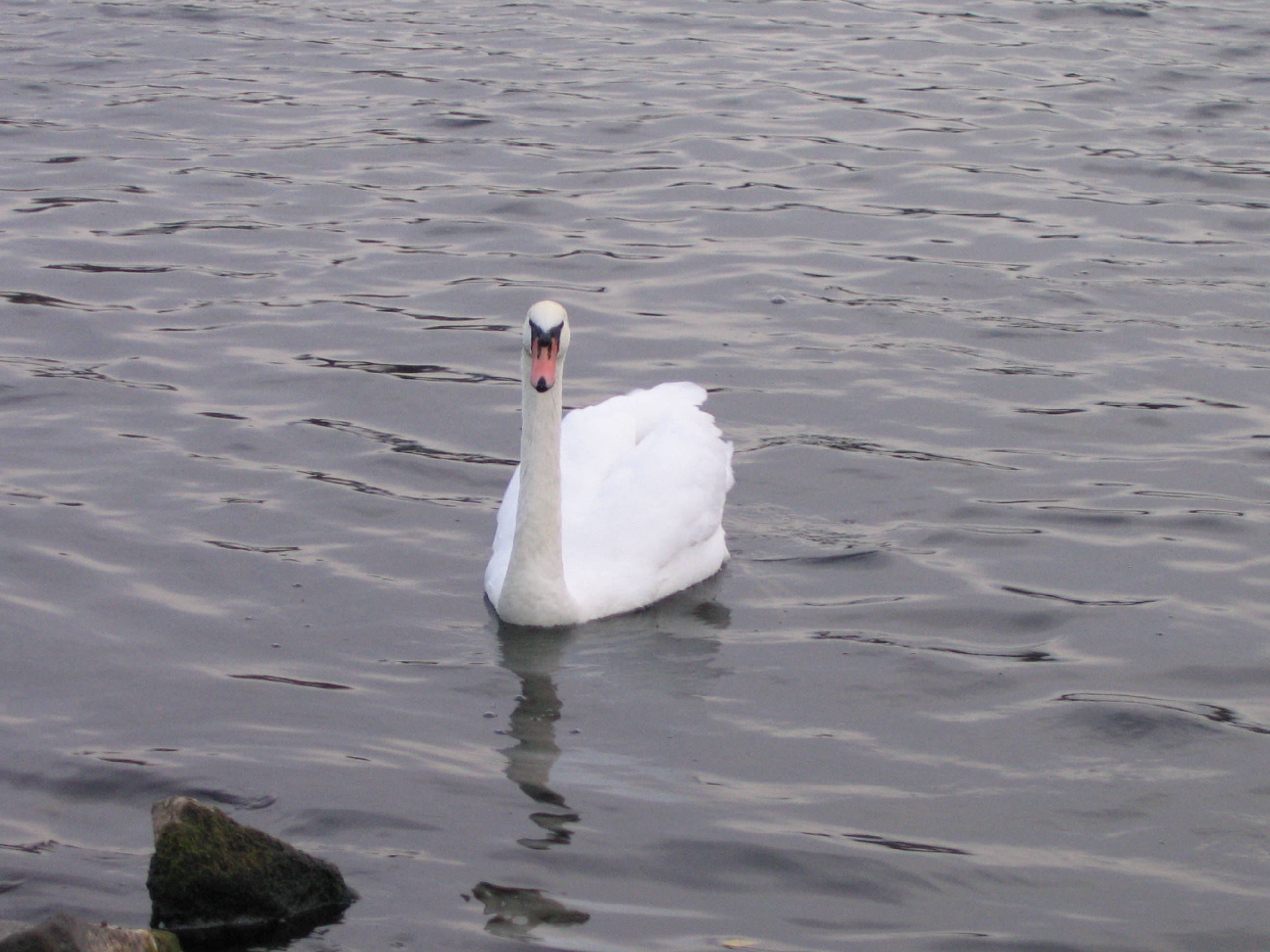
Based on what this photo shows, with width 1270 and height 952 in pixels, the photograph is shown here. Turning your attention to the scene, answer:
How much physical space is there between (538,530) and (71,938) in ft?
11.1

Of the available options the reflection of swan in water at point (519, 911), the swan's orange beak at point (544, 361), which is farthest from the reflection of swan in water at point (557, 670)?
the swan's orange beak at point (544, 361)

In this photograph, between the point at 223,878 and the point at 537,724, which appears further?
the point at 537,724

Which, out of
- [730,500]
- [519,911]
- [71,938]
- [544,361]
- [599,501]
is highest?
[544,361]

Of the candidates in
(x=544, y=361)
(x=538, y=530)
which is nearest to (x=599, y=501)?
(x=538, y=530)

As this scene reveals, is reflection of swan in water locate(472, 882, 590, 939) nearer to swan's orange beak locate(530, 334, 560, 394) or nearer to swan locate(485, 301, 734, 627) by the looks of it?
swan locate(485, 301, 734, 627)

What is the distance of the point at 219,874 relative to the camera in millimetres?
4918

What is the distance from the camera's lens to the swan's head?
7.07m

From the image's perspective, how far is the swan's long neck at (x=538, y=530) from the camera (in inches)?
285

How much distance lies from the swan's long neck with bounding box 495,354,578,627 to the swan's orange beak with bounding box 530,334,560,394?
14 cm

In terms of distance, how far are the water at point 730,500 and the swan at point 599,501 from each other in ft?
0.54

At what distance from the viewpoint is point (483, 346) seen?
1070 centimetres

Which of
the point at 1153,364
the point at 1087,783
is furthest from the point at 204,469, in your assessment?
the point at 1153,364

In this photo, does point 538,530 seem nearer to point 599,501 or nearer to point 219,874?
point 599,501

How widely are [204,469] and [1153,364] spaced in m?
5.31
